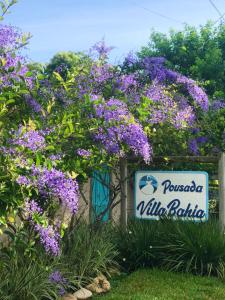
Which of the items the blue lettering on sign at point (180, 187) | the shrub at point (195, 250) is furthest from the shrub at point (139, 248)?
the blue lettering on sign at point (180, 187)

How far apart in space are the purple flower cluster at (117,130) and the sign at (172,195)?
246cm

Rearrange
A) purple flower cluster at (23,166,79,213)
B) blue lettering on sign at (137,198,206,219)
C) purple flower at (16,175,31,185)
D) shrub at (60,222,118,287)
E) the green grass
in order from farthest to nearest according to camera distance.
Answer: blue lettering on sign at (137,198,206,219), shrub at (60,222,118,287), the green grass, purple flower cluster at (23,166,79,213), purple flower at (16,175,31,185)

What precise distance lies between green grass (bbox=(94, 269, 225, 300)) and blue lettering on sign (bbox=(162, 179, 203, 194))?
1.67 metres

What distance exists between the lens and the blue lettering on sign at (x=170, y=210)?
29.6 feet

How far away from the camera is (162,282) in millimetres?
7477

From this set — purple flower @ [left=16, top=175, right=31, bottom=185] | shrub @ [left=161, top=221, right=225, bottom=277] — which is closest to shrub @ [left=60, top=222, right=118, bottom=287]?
shrub @ [left=161, top=221, right=225, bottom=277]

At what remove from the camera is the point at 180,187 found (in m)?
9.17

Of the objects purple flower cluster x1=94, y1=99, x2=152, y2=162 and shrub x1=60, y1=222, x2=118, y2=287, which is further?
shrub x1=60, y1=222, x2=118, y2=287

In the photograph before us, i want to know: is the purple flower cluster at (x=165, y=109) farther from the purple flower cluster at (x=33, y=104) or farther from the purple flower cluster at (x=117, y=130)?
the purple flower cluster at (x=33, y=104)

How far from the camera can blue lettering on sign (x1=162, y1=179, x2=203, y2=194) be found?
9099 millimetres

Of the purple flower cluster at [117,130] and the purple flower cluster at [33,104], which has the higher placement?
the purple flower cluster at [33,104]

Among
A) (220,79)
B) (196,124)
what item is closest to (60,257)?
(196,124)

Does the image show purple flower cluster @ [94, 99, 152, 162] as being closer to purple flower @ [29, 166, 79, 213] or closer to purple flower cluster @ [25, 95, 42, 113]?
purple flower cluster @ [25, 95, 42, 113]

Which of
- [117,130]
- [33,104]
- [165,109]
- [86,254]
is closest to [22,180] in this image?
[33,104]
